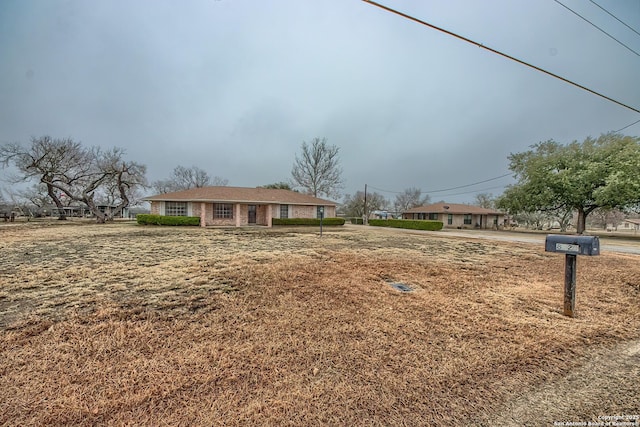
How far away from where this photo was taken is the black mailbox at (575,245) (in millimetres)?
3338

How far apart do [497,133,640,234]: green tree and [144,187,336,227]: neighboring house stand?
68.0ft

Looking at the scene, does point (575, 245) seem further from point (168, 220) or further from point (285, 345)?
point (168, 220)

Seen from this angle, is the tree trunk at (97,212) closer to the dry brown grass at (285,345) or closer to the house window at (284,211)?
the house window at (284,211)

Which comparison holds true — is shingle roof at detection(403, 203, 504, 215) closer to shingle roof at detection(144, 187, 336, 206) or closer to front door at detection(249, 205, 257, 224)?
shingle roof at detection(144, 187, 336, 206)

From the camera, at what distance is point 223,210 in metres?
23.2

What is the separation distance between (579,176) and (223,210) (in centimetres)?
3065

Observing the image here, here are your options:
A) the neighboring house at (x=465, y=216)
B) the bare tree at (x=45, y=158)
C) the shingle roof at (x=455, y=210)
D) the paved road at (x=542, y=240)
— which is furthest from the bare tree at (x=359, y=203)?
the bare tree at (x=45, y=158)

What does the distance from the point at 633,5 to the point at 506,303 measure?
8405mm

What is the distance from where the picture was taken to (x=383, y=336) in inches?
110

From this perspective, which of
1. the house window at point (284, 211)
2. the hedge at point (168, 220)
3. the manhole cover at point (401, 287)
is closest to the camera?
the manhole cover at point (401, 287)

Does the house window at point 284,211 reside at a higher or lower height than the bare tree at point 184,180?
lower

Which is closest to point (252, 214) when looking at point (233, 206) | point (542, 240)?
point (233, 206)

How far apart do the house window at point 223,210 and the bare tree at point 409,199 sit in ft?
158

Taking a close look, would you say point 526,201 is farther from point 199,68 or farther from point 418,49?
point 199,68
